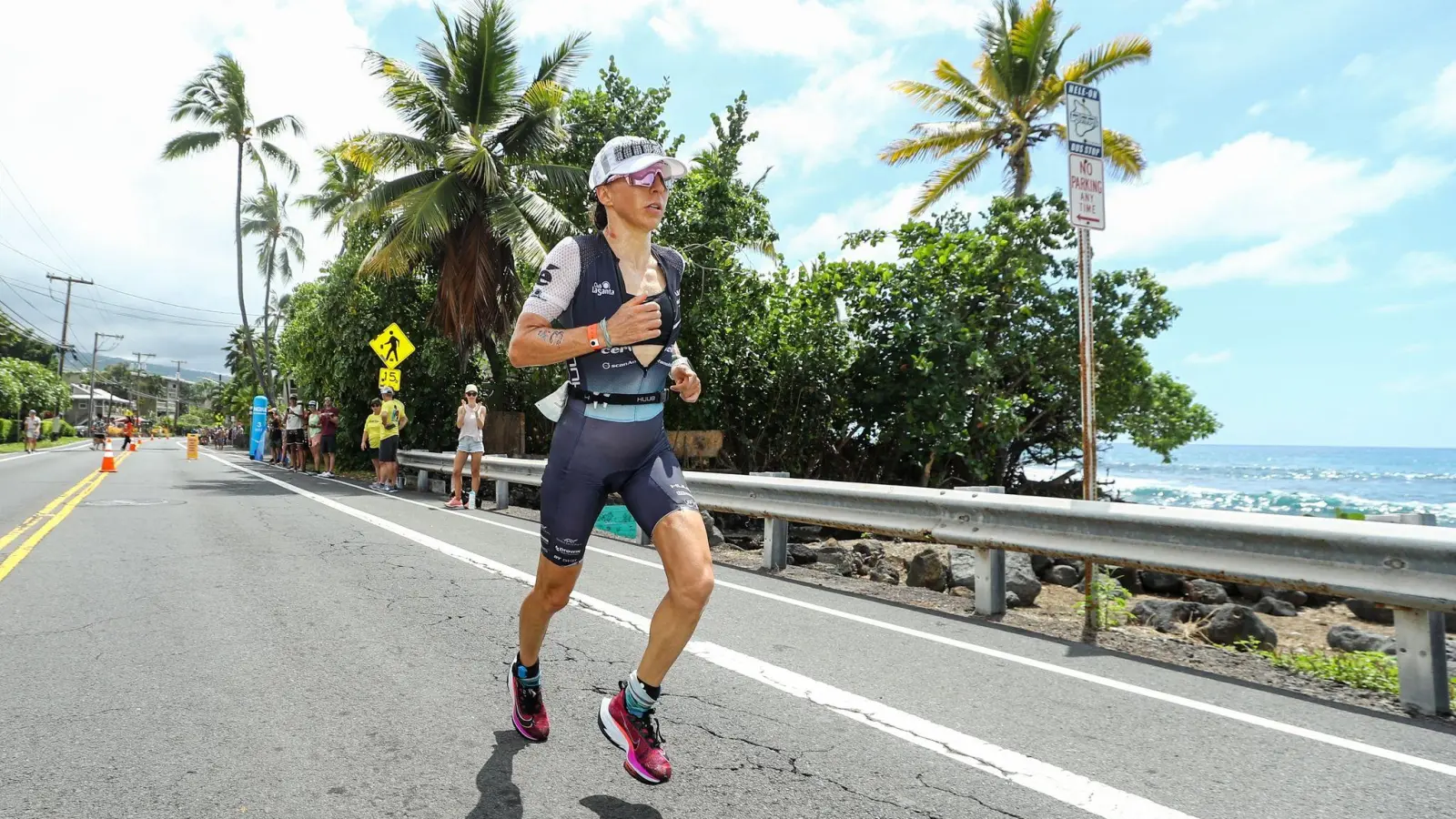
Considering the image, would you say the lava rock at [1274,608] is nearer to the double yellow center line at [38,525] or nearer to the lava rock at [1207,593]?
the lava rock at [1207,593]

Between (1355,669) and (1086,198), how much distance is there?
334 cm

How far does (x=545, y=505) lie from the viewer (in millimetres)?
3160

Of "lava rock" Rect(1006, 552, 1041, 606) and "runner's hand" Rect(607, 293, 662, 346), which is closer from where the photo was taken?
"runner's hand" Rect(607, 293, 662, 346)

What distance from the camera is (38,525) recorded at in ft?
33.4

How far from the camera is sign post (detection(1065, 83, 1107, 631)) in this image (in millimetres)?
6320

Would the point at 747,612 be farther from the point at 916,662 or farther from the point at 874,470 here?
the point at 874,470

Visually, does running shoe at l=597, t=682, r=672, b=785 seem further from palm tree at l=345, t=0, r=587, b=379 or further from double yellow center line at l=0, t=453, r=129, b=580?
palm tree at l=345, t=0, r=587, b=379

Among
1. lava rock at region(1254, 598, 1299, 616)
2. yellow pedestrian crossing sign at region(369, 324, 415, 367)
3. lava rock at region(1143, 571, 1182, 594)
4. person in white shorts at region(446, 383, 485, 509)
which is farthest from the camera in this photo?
yellow pedestrian crossing sign at region(369, 324, 415, 367)

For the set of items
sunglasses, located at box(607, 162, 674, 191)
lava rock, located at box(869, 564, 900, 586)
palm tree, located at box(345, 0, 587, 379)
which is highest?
palm tree, located at box(345, 0, 587, 379)

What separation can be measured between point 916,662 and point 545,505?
240 centimetres

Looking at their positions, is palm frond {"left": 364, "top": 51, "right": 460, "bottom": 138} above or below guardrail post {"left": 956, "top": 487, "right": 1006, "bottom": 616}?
above

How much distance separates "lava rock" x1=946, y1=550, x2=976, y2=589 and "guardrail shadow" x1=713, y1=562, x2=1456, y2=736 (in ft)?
4.75

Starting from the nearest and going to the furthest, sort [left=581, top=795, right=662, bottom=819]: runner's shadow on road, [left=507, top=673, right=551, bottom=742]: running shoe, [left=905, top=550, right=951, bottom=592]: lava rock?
[left=581, top=795, right=662, bottom=819]: runner's shadow on road → [left=507, top=673, right=551, bottom=742]: running shoe → [left=905, top=550, right=951, bottom=592]: lava rock

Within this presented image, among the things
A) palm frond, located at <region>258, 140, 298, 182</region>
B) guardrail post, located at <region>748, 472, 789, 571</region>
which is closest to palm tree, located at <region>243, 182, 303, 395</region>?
palm frond, located at <region>258, 140, 298, 182</region>
